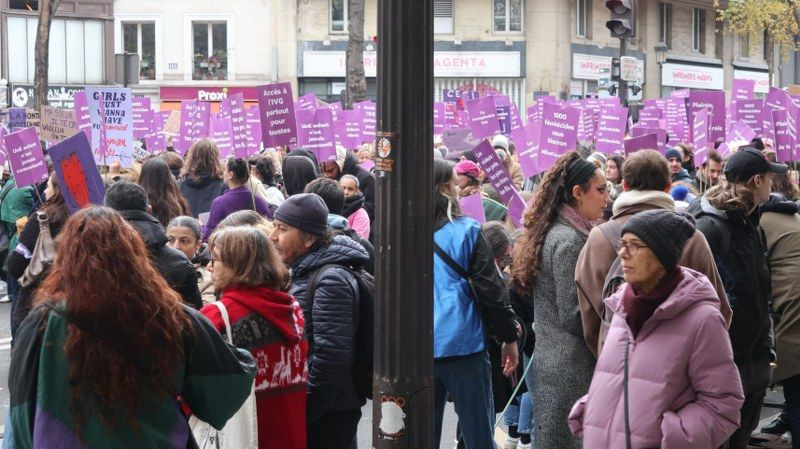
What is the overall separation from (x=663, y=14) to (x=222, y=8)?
667 inches

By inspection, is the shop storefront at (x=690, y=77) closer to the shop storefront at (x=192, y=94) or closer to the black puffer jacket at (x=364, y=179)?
the shop storefront at (x=192, y=94)

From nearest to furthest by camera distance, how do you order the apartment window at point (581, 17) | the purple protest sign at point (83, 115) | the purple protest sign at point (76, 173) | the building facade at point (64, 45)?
1. the purple protest sign at point (76, 173)
2. the purple protest sign at point (83, 115)
3. the building facade at point (64, 45)
4. the apartment window at point (581, 17)

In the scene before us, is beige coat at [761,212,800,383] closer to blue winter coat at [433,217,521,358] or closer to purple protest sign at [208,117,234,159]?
blue winter coat at [433,217,521,358]

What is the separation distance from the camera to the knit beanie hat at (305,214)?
5379 millimetres

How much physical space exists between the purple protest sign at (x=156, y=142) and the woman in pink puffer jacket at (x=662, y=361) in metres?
15.0

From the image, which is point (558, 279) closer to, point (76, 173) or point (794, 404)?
point (794, 404)

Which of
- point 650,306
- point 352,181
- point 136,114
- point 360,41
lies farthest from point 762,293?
point 360,41

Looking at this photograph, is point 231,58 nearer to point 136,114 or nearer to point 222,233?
point 136,114

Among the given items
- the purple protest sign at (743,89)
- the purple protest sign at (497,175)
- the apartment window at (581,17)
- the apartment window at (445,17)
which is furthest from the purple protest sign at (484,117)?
the apartment window at (581,17)

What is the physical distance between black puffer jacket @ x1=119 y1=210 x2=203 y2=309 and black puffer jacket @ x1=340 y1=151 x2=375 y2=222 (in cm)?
583

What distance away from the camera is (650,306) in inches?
158

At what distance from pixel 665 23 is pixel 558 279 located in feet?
143

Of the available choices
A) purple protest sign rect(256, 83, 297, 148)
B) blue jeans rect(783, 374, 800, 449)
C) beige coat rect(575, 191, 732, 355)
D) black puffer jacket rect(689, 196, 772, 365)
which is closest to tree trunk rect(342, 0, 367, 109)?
purple protest sign rect(256, 83, 297, 148)

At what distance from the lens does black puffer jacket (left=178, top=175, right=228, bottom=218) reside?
10.6m
